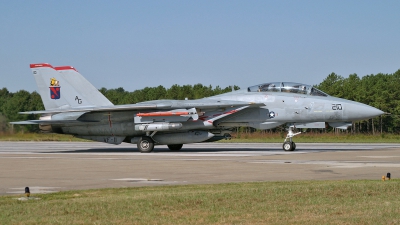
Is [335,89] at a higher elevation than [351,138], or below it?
higher

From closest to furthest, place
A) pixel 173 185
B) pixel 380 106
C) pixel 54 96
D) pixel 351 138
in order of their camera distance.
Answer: pixel 173 185, pixel 54 96, pixel 351 138, pixel 380 106

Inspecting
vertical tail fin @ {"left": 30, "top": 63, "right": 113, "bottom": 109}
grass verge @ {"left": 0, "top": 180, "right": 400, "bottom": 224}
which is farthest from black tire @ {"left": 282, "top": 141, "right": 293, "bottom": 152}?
grass verge @ {"left": 0, "top": 180, "right": 400, "bottom": 224}

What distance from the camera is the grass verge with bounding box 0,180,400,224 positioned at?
773 cm

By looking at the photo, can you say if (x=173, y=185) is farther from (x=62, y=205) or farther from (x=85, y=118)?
(x=85, y=118)

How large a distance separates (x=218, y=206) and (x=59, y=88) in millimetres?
19718

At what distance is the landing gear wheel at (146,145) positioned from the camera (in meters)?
25.8

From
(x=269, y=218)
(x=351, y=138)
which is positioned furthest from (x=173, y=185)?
(x=351, y=138)

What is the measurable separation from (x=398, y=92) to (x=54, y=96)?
5678 cm

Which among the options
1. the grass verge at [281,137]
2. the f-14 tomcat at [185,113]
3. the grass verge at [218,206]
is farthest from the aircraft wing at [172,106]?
the grass verge at [281,137]

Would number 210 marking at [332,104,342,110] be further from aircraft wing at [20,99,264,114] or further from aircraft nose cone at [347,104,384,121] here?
aircraft wing at [20,99,264,114]

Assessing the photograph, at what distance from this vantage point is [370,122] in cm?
7400

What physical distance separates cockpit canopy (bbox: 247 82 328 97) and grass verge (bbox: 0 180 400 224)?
1413cm

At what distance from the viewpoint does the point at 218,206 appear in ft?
28.7

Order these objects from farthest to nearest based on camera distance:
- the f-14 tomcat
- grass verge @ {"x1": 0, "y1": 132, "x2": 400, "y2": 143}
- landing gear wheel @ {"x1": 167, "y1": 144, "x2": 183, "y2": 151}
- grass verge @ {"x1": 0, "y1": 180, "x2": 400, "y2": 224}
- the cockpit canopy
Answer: grass verge @ {"x1": 0, "y1": 132, "x2": 400, "y2": 143}
landing gear wheel @ {"x1": 167, "y1": 144, "x2": 183, "y2": 151}
the cockpit canopy
the f-14 tomcat
grass verge @ {"x1": 0, "y1": 180, "x2": 400, "y2": 224}
